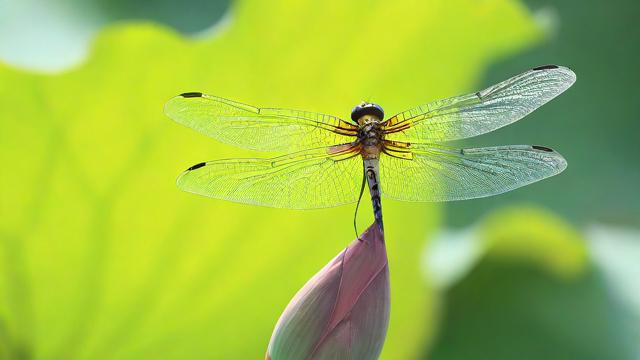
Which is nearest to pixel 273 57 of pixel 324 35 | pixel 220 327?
pixel 324 35

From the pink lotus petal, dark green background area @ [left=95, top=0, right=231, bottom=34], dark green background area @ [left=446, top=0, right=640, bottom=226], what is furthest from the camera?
dark green background area @ [left=446, top=0, right=640, bottom=226]

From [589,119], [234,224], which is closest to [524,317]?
[234,224]

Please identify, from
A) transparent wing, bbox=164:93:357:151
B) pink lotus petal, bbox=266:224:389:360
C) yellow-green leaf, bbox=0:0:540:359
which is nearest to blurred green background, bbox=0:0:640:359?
yellow-green leaf, bbox=0:0:540:359

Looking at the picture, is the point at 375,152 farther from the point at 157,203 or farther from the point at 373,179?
the point at 157,203

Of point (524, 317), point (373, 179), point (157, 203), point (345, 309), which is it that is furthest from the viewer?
point (524, 317)

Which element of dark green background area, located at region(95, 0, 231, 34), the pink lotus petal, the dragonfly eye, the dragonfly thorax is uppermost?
dark green background area, located at region(95, 0, 231, 34)

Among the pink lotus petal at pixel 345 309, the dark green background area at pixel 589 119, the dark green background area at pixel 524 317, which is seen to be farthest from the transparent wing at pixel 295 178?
the dark green background area at pixel 589 119

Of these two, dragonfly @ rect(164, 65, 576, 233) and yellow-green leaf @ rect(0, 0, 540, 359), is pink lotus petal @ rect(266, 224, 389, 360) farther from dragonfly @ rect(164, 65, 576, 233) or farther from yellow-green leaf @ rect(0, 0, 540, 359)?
yellow-green leaf @ rect(0, 0, 540, 359)

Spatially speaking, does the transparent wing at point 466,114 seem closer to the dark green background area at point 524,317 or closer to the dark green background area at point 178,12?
the dark green background area at point 524,317
